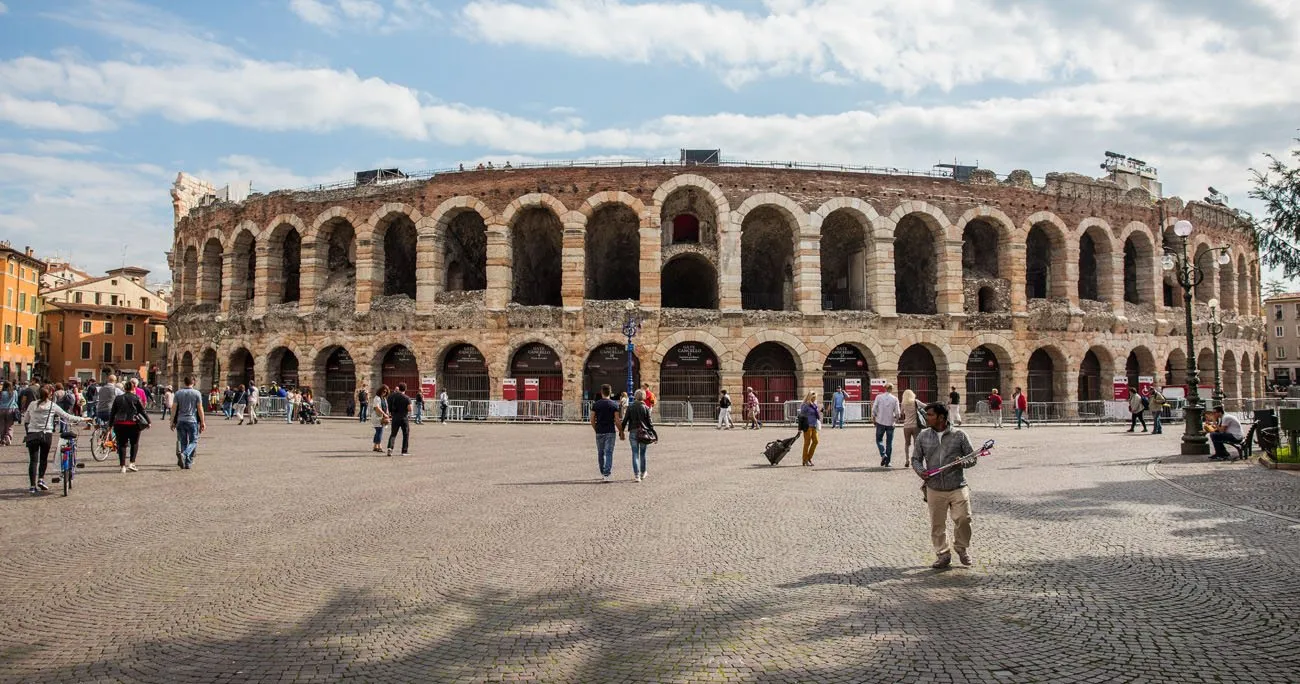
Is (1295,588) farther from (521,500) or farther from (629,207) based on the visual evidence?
(629,207)

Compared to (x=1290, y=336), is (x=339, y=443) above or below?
below

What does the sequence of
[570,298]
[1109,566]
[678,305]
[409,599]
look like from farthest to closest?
[678,305]
[570,298]
[1109,566]
[409,599]

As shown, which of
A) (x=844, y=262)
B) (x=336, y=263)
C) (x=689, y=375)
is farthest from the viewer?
(x=336, y=263)

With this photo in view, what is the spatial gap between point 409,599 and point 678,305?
30352 mm

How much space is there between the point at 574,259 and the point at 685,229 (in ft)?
19.2

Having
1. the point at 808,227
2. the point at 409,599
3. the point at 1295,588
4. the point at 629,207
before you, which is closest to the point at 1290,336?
the point at 808,227

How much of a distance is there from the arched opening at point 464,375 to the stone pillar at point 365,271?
4.09 meters

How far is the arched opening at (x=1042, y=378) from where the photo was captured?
104 ft

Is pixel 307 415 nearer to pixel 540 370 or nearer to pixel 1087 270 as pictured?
pixel 540 370

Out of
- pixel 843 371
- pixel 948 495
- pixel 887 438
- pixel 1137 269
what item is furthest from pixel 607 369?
pixel 1137 269

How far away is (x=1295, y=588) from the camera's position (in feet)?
18.7

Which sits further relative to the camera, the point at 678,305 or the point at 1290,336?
the point at 1290,336

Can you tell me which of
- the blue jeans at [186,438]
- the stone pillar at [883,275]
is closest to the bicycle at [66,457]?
the blue jeans at [186,438]

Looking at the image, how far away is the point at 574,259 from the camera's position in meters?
28.8
